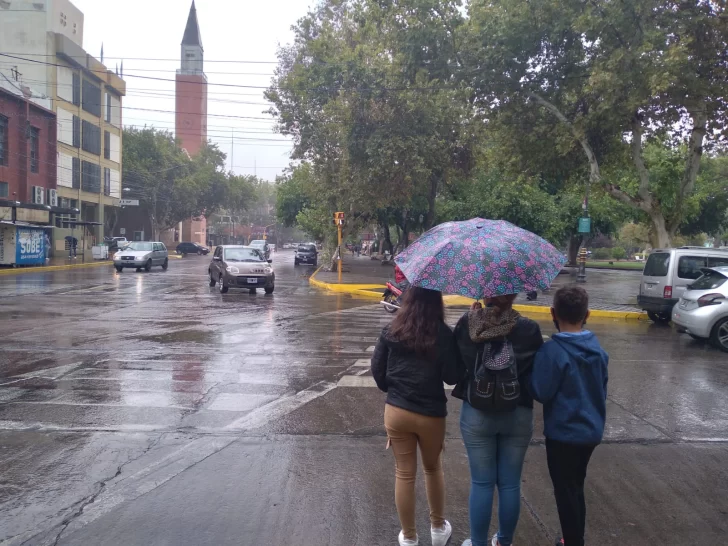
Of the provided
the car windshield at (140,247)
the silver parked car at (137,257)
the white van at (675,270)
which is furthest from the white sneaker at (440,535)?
the car windshield at (140,247)

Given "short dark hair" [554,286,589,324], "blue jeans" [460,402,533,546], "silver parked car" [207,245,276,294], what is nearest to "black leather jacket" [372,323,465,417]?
"blue jeans" [460,402,533,546]

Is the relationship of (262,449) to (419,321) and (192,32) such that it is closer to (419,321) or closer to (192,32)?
(419,321)

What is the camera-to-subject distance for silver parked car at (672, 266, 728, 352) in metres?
11.2

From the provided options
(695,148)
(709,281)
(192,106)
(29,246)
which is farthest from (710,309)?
(192,106)

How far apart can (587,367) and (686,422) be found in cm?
408

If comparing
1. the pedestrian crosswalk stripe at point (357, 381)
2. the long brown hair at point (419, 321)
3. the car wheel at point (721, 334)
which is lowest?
the pedestrian crosswalk stripe at point (357, 381)

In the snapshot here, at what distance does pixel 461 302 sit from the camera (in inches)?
822

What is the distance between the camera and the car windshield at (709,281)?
11.4 metres

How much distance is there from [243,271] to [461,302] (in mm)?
7403

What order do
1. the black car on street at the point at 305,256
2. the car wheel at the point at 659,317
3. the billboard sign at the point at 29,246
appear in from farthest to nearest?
the black car on street at the point at 305,256
the billboard sign at the point at 29,246
the car wheel at the point at 659,317

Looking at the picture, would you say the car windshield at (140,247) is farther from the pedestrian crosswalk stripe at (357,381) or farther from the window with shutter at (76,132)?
the pedestrian crosswalk stripe at (357,381)

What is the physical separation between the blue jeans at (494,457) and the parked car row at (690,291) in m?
9.49

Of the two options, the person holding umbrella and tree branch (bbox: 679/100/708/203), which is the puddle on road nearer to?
the person holding umbrella

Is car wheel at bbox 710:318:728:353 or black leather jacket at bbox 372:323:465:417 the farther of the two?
car wheel at bbox 710:318:728:353
